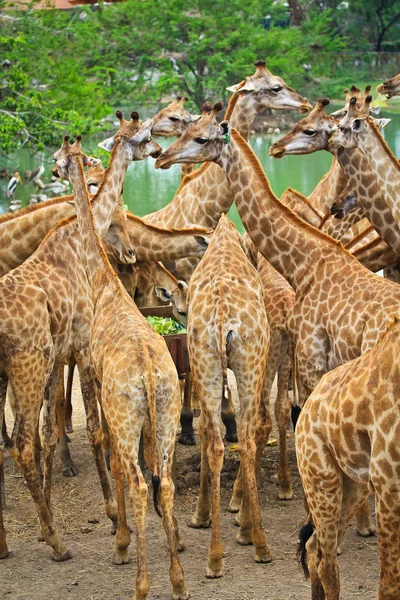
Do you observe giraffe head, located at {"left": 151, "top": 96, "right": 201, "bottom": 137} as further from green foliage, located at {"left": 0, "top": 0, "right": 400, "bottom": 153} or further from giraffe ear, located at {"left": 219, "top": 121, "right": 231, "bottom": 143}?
green foliage, located at {"left": 0, "top": 0, "right": 400, "bottom": 153}

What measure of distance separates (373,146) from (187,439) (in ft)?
10.2

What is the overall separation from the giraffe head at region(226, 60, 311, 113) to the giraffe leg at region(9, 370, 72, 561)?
414 cm

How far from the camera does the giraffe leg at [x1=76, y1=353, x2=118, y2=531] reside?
281 inches

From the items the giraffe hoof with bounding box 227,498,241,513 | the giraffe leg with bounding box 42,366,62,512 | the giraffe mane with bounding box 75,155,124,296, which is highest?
the giraffe mane with bounding box 75,155,124,296

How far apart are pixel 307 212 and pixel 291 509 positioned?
339 centimetres

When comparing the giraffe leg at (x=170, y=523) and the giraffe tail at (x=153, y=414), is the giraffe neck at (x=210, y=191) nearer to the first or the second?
the giraffe tail at (x=153, y=414)

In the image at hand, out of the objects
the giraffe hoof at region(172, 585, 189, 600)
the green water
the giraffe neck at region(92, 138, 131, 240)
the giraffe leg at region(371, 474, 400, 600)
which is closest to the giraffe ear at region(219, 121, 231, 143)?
the giraffe neck at region(92, 138, 131, 240)

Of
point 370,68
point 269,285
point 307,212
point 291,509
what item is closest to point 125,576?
point 291,509

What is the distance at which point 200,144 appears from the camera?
769cm

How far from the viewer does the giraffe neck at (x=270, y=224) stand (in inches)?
283

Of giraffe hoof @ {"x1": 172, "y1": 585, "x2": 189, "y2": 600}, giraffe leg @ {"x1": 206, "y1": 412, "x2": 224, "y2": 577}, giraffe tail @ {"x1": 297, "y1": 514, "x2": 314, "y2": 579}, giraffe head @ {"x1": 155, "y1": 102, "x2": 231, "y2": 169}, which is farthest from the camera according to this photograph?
giraffe head @ {"x1": 155, "y1": 102, "x2": 231, "y2": 169}

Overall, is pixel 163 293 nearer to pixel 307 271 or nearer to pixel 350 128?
pixel 307 271

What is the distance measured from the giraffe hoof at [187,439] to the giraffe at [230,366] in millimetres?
1825

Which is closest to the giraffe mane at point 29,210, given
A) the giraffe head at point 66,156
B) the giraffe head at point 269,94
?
the giraffe head at point 66,156
